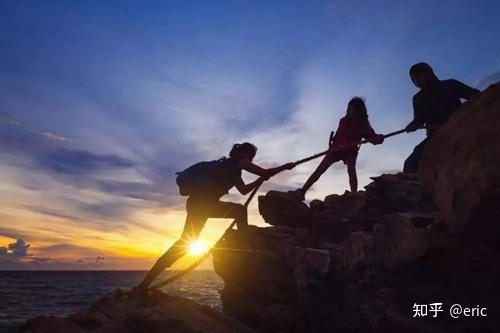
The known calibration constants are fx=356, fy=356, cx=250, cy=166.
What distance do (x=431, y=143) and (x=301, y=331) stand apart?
572 cm

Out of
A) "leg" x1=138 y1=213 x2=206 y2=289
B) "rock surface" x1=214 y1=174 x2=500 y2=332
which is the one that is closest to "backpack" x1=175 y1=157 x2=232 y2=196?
"leg" x1=138 y1=213 x2=206 y2=289

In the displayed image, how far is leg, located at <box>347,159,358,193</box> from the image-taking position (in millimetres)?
11359

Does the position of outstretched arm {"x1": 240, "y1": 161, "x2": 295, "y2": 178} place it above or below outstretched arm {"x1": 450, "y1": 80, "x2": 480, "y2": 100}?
below

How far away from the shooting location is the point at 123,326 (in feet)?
25.3

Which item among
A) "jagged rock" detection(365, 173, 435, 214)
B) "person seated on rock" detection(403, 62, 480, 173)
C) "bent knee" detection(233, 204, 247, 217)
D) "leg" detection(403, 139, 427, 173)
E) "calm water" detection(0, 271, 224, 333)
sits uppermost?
"person seated on rock" detection(403, 62, 480, 173)

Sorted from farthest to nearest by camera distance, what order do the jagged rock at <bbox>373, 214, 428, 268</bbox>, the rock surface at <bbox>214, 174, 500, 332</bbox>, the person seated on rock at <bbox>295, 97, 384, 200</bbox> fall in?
the person seated on rock at <bbox>295, 97, 384, 200</bbox>
the jagged rock at <bbox>373, 214, 428, 268</bbox>
the rock surface at <bbox>214, 174, 500, 332</bbox>

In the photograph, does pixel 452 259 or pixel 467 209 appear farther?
pixel 452 259

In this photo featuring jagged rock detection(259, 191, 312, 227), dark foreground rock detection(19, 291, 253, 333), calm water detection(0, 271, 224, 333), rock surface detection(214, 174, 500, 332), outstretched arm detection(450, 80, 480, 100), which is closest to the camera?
rock surface detection(214, 174, 500, 332)

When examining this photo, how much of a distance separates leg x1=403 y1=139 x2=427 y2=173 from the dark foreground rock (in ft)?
21.1

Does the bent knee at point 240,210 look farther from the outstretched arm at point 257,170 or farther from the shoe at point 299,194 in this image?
the shoe at point 299,194

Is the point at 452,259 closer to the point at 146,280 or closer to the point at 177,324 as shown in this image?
the point at 177,324

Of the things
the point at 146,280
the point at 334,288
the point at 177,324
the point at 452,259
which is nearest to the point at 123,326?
the point at 177,324

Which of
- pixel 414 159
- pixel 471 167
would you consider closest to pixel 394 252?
pixel 471 167

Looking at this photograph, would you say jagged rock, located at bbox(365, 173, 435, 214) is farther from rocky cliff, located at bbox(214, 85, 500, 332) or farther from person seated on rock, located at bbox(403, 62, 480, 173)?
person seated on rock, located at bbox(403, 62, 480, 173)
